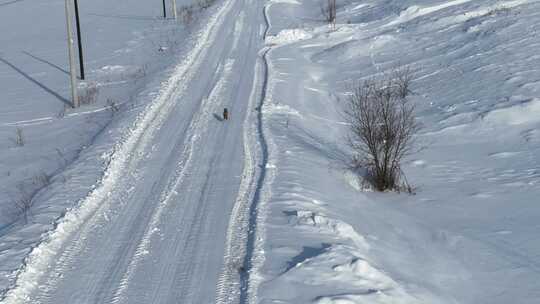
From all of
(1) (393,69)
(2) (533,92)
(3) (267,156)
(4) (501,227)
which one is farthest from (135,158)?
(1) (393,69)

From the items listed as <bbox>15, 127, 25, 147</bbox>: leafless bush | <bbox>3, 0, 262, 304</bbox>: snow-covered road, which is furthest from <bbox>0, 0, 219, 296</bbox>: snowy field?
<bbox>3, 0, 262, 304</bbox>: snow-covered road

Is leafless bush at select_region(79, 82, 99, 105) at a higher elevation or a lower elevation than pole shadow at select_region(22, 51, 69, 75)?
lower

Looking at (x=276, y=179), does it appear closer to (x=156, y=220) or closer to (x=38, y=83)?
(x=156, y=220)

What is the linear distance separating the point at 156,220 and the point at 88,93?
42.8ft

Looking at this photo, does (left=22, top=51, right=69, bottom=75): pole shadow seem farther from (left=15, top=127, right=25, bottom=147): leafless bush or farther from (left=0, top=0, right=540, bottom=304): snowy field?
(left=15, top=127, right=25, bottom=147): leafless bush

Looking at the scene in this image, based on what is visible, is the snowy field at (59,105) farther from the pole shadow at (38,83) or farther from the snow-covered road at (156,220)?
the snow-covered road at (156,220)

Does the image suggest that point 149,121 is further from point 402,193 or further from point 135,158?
point 402,193

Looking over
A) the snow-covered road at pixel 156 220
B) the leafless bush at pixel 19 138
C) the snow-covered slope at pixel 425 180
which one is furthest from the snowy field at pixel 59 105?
the snow-covered slope at pixel 425 180

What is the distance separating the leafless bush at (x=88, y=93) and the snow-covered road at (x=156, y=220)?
176 inches

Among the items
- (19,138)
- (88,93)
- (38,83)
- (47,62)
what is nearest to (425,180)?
(19,138)

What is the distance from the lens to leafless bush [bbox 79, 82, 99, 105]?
→ 20219 millimetres

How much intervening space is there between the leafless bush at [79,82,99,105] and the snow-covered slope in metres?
5.60

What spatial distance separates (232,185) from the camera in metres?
10.3

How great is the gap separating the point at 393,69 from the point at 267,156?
8789mm
